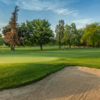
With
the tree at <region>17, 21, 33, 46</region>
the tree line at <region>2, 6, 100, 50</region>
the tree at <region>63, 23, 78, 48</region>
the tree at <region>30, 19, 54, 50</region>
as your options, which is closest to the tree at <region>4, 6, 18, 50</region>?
the tree line at <region>2, 6, 100, 50</region>

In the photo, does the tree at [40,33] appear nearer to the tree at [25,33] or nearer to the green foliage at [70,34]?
the tree at [25,33]

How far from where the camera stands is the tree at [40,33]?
123 ft

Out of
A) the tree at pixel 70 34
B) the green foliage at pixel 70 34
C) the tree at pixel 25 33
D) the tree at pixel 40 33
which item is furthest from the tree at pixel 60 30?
the tree at pixel 25 33

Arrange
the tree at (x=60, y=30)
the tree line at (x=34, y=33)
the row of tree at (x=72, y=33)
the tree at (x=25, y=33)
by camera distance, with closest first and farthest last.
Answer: the tree line at (x=34, y=33) < the tree at (x=25, y=33) < the row of tree at (x=72, y=33) < the tree at (x=60, y=30)

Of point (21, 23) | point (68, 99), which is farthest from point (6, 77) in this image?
point (21, 23)

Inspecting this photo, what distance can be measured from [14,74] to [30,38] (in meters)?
34.0

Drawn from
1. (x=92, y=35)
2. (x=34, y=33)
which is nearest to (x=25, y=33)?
(x=34, y=33)

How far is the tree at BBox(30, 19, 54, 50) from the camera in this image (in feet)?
123

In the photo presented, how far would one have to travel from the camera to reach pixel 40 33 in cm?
3806

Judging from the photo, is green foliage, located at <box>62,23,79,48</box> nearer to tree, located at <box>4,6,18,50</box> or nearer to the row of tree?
the row of tree

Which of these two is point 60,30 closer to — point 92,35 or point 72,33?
point 72,33

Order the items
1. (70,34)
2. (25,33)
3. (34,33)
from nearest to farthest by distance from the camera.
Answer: (34,33), (25,33), (70,34)

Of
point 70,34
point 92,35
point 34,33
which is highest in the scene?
point 70,34

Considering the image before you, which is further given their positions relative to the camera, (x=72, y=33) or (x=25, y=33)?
(x=72, y=33)
